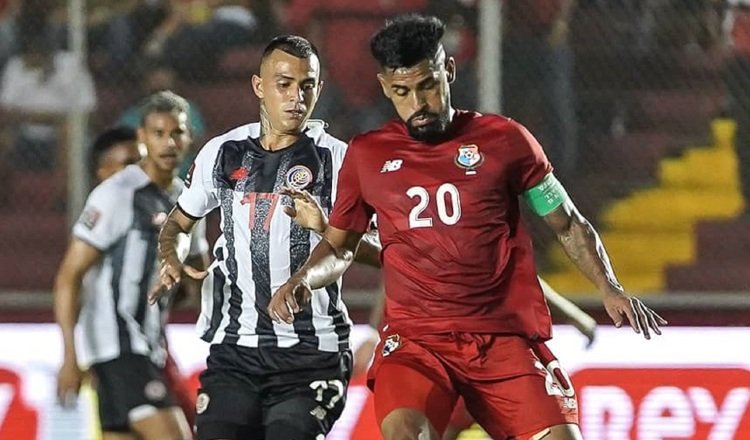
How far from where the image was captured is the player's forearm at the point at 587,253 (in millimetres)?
5074

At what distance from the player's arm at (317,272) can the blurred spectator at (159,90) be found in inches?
121

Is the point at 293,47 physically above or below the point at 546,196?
above

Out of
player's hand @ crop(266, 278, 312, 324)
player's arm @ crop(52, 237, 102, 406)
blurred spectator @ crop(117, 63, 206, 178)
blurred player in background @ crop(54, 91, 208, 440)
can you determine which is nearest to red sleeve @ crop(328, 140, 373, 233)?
player's hand @ crop(266, 278, 312, 324)

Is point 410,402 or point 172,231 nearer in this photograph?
point 410,402

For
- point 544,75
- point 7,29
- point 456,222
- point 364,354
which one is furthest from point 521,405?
point 7,29

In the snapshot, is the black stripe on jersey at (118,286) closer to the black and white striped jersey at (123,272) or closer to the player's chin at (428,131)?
the black and white striped jersey at (123,272)

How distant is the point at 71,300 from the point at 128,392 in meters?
0.44

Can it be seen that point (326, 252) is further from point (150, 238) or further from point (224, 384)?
point (150, 238)

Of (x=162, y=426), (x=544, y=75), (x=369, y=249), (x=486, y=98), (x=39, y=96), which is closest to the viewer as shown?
(x=369, y=249)

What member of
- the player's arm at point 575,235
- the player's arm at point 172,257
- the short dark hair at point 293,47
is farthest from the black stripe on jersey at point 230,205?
the player's arm at point 575,235

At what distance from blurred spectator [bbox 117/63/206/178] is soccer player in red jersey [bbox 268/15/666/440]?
3.15m

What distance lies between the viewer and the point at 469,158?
5191 millimetres

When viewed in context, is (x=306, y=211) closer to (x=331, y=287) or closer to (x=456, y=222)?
(x=331, y=287)

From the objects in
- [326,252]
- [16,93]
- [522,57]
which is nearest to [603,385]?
[522,57]
